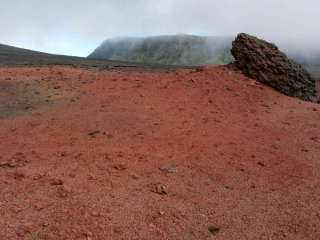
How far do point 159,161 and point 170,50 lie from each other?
127999 millimetres

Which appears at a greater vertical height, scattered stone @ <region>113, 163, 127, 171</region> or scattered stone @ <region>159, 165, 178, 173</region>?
scattered stone @ <region>113, 163, 127, 171</region>

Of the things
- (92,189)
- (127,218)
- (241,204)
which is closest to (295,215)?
(241,204)

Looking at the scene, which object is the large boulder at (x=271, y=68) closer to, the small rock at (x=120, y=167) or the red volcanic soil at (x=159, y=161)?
the red volcanic soil at (x=159, y=161)

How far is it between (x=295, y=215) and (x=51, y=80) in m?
9.74

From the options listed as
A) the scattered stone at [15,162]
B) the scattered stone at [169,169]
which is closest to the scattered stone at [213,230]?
the scattered stone at [169,169]

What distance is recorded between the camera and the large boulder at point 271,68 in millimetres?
15750

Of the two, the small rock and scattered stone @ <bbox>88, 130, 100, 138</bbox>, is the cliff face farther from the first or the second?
the small rock

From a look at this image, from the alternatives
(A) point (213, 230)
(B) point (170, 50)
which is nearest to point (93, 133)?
(A) point (213, 230)

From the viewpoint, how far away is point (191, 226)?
7.84m

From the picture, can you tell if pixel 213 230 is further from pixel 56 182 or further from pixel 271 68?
pixel 271 68

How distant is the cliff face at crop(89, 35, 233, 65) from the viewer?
124m

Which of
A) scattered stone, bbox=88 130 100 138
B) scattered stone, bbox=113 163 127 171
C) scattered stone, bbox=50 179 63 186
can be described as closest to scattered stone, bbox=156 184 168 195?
scattered stone, bbox=113 163 127 171

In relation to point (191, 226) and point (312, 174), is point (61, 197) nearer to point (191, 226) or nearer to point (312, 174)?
point (191, 226)

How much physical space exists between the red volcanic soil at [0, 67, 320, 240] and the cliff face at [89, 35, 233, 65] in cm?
10044
